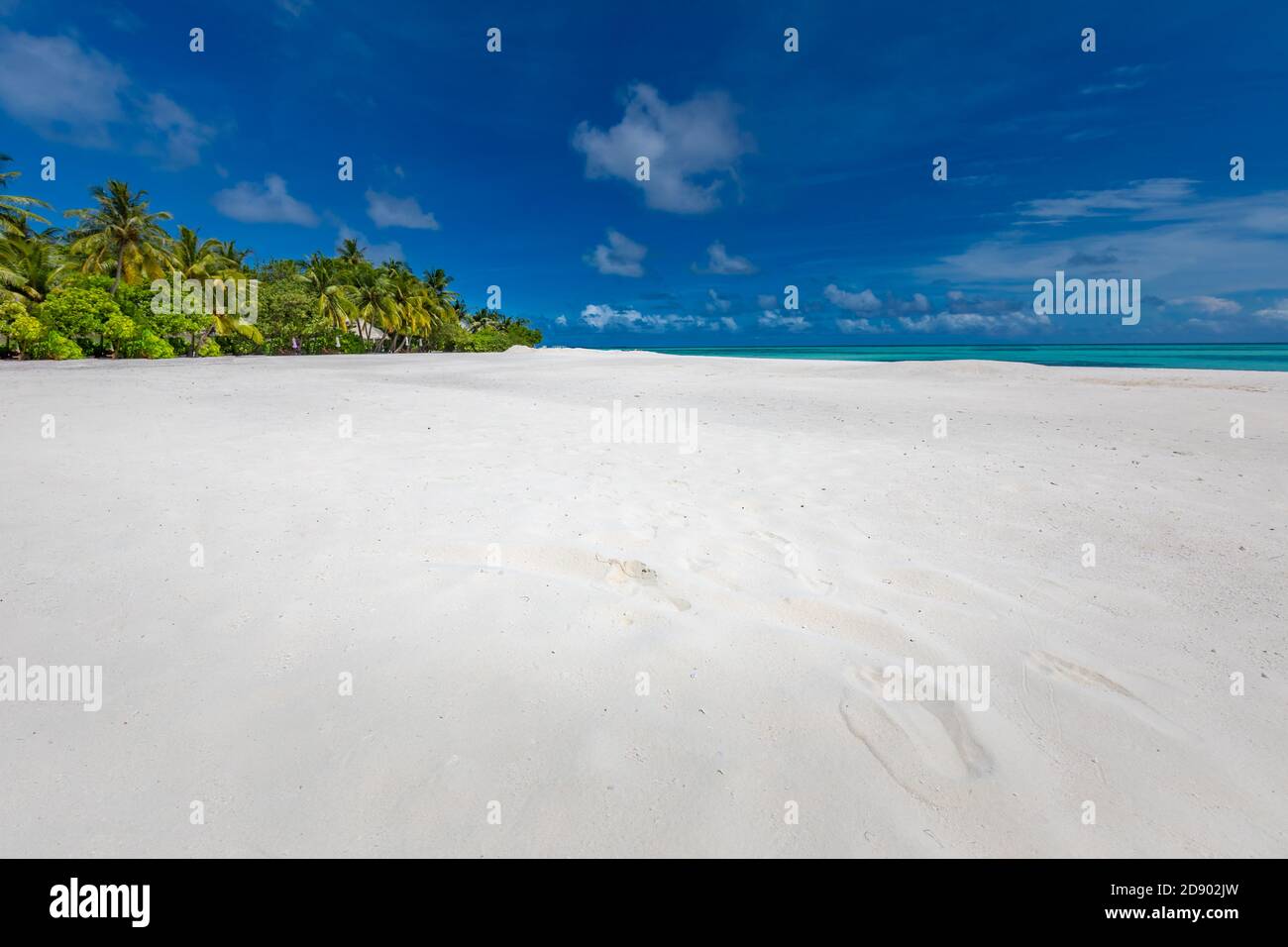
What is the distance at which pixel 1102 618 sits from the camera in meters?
3.68

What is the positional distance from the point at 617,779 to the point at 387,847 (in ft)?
3.03

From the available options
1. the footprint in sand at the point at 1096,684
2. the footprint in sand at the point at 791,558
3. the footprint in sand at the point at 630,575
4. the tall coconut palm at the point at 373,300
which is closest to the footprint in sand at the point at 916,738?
the footprint in sand at the point at 1096,684

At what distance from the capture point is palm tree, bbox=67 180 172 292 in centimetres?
3500

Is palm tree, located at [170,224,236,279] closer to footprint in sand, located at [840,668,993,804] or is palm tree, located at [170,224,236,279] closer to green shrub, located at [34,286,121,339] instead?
green shrub, located at [34,286,121,339]

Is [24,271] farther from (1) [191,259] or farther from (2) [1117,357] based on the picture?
(2) [1117,357]

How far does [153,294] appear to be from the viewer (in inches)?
1240

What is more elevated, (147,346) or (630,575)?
(147,346)

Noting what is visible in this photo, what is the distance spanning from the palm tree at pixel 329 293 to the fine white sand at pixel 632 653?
4644 cm

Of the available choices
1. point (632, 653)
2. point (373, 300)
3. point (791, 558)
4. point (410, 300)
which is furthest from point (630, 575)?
point (410, 300)

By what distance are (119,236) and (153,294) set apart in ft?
27.3
